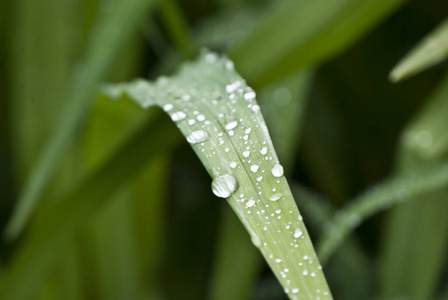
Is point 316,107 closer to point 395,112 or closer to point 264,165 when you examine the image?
point 395,112

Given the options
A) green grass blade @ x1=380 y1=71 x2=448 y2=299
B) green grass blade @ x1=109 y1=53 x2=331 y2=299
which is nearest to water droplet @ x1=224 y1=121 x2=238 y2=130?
green grass blade @ x1=109 y1=53 x2=331 y2=299

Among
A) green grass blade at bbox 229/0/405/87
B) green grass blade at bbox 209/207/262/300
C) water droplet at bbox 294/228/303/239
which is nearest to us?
water droplet at bbox 294/228/303/239

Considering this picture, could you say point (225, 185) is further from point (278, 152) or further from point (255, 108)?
point (278, 152)

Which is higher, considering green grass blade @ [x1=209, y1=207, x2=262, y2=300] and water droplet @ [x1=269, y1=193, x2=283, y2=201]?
green grass blade @ [x1=209, y1=207, x2=262, y2=300]

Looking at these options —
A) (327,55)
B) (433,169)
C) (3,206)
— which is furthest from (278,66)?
(3,206)

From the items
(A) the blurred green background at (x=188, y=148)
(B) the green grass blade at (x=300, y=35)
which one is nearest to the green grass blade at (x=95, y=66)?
(A) the blurred green background at (x=188, y=148)

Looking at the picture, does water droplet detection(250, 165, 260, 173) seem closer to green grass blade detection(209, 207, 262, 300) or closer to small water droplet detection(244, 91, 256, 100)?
small water droplet detection(244, 91, 256, 100)
